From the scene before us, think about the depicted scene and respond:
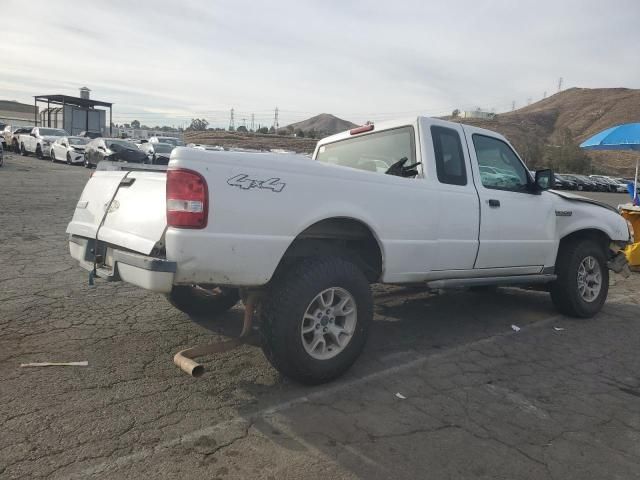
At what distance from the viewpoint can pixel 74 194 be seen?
14.3m

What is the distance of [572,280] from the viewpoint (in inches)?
225

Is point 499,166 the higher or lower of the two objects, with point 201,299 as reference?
higher

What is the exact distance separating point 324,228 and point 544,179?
2710 mm

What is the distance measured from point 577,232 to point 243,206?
4.29 m

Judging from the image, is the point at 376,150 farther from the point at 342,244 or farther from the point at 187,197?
the point at 187,197

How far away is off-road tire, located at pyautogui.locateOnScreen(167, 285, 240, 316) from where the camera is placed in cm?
472

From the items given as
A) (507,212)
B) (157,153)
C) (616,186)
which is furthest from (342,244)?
(616,186)

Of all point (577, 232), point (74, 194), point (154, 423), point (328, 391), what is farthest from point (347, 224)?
point (74, 194)

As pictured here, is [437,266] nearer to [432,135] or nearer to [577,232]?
[432,135]

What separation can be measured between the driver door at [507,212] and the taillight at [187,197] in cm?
274

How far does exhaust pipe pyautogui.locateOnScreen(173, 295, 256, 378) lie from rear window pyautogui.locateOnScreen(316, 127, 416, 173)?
6.03 ft

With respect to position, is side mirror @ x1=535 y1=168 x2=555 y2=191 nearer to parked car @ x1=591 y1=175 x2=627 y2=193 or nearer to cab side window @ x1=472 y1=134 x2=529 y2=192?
cab side window @ x1=472 y1=134 x2=529 y2=192

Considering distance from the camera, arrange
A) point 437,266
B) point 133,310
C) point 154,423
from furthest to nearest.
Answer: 1. point 133,310
2. point 437,266
3. point 154,423

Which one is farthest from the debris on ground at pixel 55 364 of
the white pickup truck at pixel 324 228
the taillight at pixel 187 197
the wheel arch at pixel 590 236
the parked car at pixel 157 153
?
the parked car at pixel 157 153
